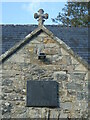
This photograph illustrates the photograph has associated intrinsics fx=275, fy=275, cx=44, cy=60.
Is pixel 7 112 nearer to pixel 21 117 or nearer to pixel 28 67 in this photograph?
pixel 21 117

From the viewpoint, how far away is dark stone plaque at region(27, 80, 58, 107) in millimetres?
9250

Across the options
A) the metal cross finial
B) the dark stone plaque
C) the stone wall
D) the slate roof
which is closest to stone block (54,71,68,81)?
the stone wall

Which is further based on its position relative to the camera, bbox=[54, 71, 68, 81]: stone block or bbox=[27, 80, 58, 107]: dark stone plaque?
bbox=[54, 71, 68, 81]: stone block

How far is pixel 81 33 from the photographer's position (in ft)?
43.9

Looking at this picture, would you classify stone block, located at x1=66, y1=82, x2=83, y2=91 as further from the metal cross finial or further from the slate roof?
the metal cross finial

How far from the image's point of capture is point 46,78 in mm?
9469

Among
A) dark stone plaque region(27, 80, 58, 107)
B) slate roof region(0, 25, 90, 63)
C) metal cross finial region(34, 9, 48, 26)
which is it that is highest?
metal cross finial region(34, 9, 48, 26)

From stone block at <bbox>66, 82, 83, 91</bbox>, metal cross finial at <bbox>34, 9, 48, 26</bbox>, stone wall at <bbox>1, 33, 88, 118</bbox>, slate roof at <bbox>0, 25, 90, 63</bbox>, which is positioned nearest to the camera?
stone wall at <bbox>1, 33, 88, 118</bbox>

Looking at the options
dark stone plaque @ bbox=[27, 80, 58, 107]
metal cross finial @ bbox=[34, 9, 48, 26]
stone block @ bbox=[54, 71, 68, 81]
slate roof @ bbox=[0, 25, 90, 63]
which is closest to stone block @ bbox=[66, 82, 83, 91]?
stone block @ bbox=[54, 71, 68, 81]

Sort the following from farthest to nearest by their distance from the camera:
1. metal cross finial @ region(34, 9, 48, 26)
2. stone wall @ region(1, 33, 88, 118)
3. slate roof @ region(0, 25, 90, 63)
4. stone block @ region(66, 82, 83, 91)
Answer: slate roof @ region(0, 25, 90, 63) < metal cross finial @ region(34, 9, 48, 26) < stone block @ region(66, 82, 83, 91) < stone wall @ region(1, 33, 88, 118)

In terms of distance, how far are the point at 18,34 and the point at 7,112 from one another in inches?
171

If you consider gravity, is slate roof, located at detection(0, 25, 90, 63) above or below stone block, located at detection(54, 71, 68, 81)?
above

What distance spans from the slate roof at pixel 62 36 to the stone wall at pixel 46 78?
113 cm

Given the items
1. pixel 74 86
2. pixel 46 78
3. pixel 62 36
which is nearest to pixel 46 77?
pixel 46 78
